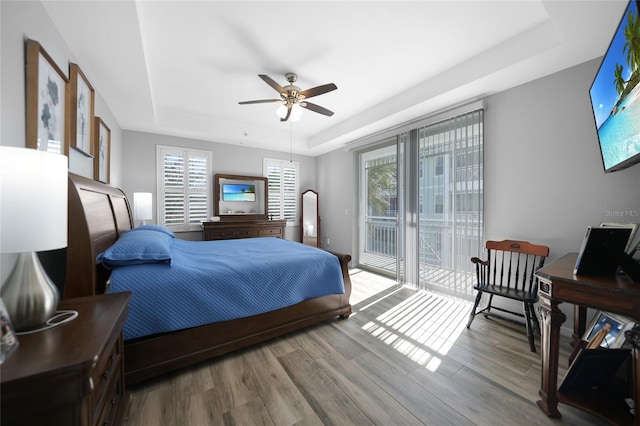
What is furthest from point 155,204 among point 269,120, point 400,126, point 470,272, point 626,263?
point 626,263

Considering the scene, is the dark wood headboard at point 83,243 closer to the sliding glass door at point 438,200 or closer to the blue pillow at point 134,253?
the blue pillow at point 134,253

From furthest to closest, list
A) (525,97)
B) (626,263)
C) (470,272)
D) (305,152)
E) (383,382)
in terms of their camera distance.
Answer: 1. (305,152)
2. (470,272)
3. (525,97)
4. (383,382)
5. (626,263)

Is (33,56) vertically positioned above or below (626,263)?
above

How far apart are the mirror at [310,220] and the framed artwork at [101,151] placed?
360 cm

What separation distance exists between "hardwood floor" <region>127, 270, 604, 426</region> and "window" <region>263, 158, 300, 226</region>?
3.53 metres

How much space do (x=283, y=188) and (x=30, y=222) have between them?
4851 mm

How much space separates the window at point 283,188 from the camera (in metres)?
5.45

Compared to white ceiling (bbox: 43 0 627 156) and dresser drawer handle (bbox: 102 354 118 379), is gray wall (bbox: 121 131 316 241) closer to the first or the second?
white ceiling (bbox: 43 0 627 156)

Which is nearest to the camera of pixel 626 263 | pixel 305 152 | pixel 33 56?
pixel 626 263

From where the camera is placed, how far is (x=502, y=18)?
6.40 feet

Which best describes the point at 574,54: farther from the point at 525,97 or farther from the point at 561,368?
the point at 561,368

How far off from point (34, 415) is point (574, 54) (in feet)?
12.7

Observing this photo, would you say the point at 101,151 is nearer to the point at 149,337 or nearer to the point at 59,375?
the point at 149,337

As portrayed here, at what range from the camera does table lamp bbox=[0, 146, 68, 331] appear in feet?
2.55
